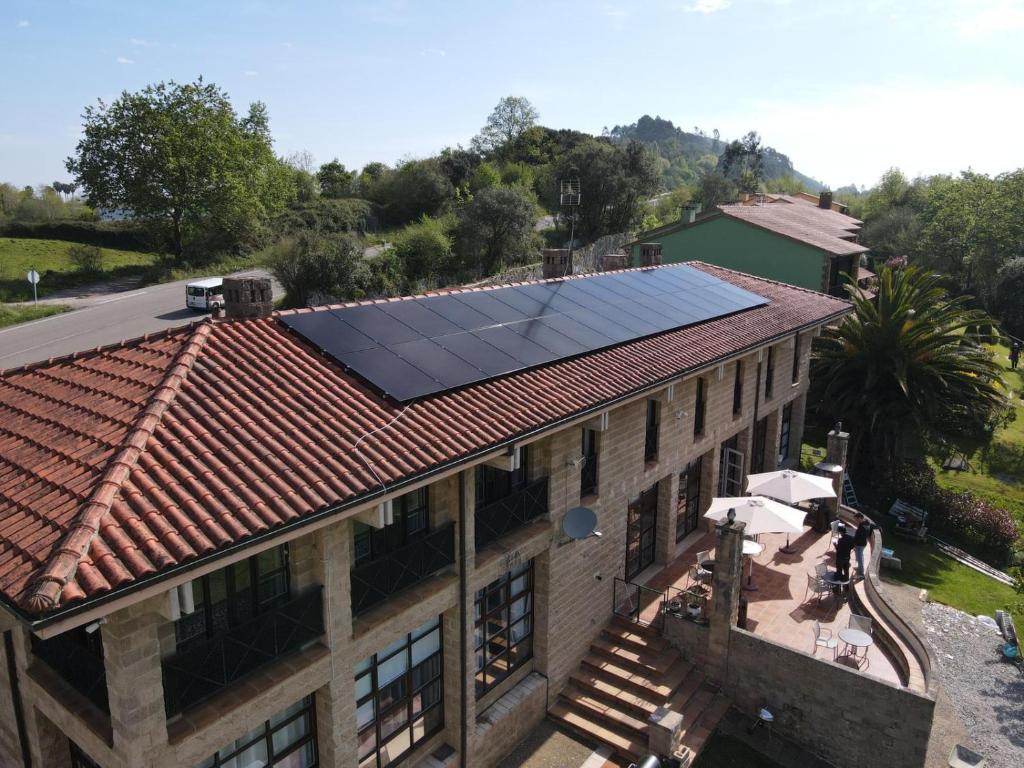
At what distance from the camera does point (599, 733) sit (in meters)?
14.0

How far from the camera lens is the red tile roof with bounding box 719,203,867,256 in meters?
37.9

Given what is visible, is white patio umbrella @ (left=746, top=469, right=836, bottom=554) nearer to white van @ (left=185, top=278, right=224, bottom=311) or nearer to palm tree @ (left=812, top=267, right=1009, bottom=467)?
palm tree @ (left=812, top=267, right=1009, bottom=467)

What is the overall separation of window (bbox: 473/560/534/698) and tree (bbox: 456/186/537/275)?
3820 centimetres

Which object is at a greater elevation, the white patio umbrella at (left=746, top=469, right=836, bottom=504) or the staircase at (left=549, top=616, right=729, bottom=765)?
the white patio umbrella at (left=746, top=469, right=836, bottom=504)

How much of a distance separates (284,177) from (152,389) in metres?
55.0

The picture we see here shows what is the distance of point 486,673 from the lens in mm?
13508

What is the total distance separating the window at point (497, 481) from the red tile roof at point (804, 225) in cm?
2809

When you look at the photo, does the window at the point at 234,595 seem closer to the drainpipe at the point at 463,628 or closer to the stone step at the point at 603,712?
the drainpipe at the point at 463,628

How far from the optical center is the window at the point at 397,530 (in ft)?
35.4

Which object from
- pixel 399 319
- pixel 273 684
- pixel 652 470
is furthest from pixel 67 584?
pixel 652 470

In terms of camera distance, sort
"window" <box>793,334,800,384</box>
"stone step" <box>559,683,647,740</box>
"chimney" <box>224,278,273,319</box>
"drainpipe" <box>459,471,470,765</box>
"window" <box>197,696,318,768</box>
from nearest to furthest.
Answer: "window" <box>197,696,318,768</box>, "drainpipe" <box>459,471,470,765</box>, "chimney" <box>224,278,273,319</box>, "stone step" <box>559,683,647,740</box>, "window" <box>793,334,800,384</box>

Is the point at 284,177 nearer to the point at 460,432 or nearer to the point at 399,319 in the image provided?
the point at 399,319

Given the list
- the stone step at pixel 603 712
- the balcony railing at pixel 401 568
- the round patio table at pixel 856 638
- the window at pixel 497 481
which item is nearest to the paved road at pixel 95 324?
the window at pixel 497 481

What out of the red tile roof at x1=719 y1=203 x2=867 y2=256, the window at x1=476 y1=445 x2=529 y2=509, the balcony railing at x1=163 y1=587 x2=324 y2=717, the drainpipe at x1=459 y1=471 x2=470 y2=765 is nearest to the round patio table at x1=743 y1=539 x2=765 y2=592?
the window at x1=476 y1=445 x2=529 y2=509
